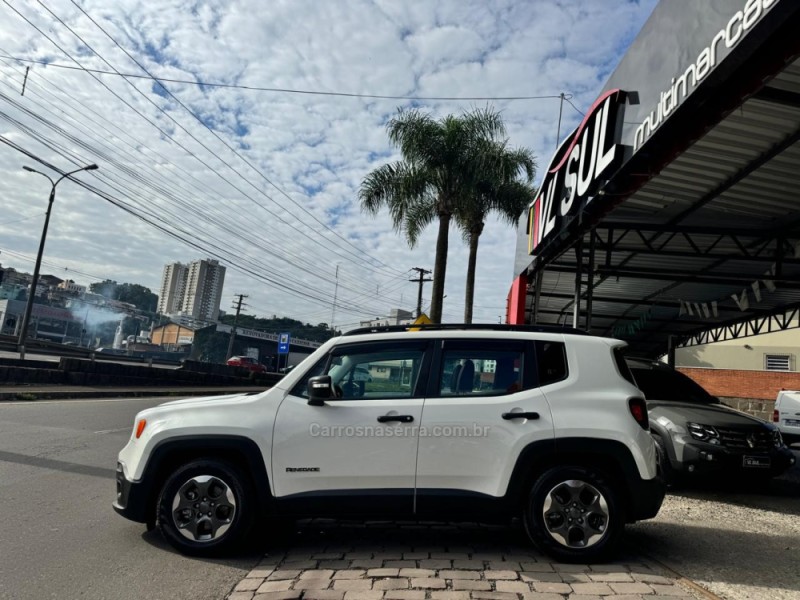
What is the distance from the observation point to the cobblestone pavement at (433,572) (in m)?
3.87

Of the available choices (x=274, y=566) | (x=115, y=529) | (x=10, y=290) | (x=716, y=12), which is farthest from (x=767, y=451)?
(x=10, y=290)

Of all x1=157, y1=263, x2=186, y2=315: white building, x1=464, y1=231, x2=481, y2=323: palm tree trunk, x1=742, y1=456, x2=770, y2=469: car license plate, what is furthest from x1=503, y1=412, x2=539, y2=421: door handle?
x1=157, y1=263, x2=186, y2=315: white building

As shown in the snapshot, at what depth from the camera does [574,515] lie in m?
4.52

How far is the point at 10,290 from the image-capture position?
81688 mm

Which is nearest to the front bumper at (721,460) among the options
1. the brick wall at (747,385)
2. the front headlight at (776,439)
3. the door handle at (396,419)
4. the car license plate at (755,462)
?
the car license plate at (755,462)

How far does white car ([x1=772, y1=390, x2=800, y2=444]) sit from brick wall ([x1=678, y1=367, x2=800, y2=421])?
13.2m

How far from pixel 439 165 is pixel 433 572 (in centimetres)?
1577

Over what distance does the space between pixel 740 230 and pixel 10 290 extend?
302 ft

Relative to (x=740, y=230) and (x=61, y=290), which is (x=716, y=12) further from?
(x=61, y=290)

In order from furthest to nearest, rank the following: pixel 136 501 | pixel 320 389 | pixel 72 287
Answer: pixel 72 287 → pixel 136 501 → pixel 320 389

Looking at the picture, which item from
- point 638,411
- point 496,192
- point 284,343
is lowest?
point 638,411

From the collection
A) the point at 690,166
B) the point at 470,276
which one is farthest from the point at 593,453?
the point at 470,276

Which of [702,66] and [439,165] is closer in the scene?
[702,66]

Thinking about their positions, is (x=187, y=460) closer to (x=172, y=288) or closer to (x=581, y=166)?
(x=581, y=166)
